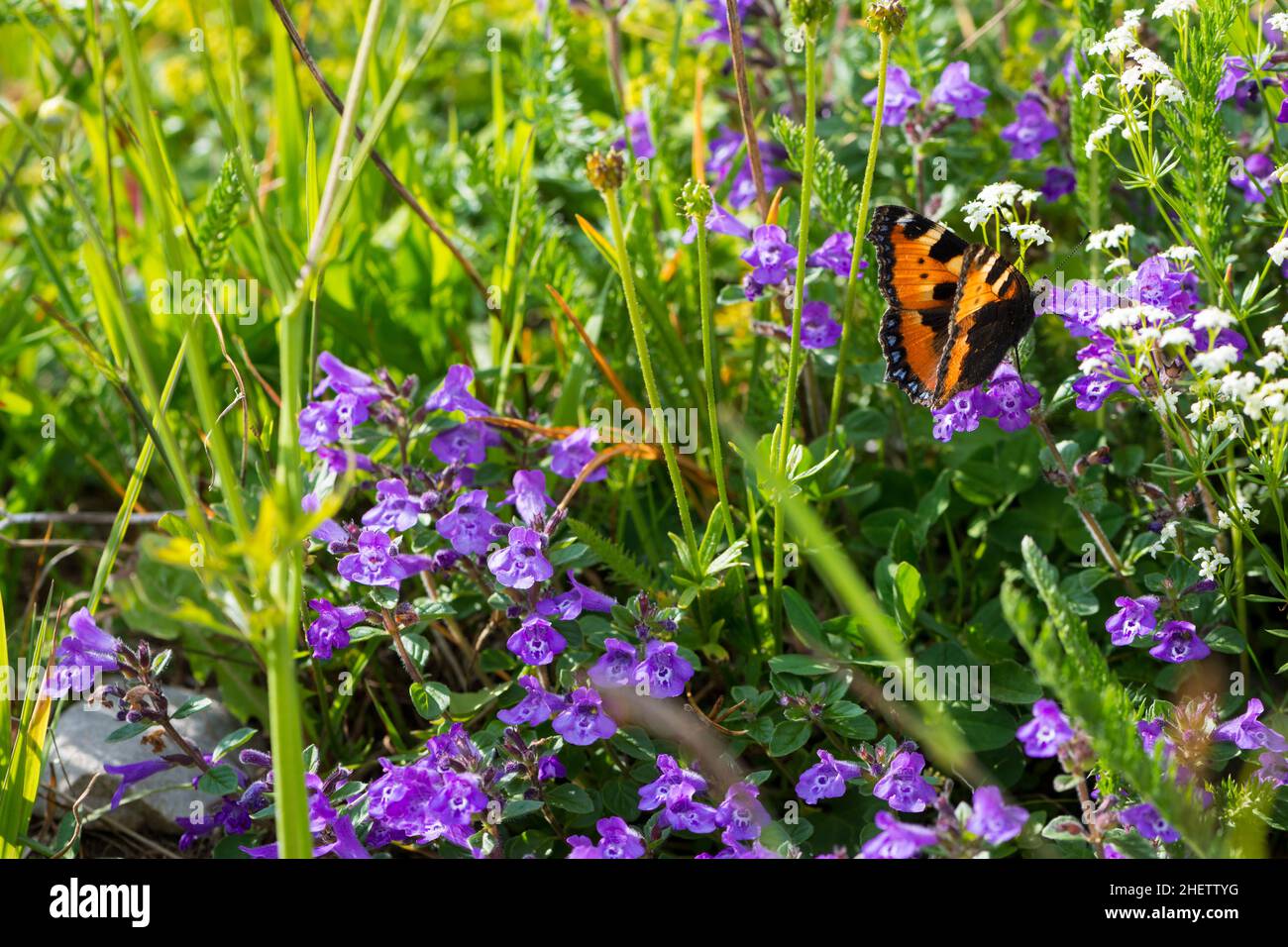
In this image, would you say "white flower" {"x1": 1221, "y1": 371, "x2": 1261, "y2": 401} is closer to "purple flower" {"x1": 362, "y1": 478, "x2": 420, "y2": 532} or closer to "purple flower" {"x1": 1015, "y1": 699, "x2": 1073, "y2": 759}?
"purple flower" {"x1": 1015, "y1": 699, "x2": 1073, "y2": 759}

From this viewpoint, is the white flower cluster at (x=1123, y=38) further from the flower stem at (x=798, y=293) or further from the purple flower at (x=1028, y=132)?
the purple flower at (x=1028, y=132)

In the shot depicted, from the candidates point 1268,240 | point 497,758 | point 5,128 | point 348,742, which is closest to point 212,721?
point 348,742

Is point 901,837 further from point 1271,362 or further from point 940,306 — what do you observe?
point 940,306

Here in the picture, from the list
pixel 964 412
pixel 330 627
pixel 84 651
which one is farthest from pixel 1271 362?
pixel 84 651

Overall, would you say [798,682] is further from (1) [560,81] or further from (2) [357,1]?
(2) [357,1]

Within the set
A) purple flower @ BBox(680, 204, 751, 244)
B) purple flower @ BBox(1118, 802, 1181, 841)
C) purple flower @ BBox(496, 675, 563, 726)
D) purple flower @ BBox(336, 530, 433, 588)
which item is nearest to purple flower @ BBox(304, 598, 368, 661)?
purple flower @ BBox(336, 530, 433, 588)

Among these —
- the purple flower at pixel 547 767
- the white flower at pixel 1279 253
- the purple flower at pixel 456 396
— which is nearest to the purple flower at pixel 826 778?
the purple flower at pixel 547 767
